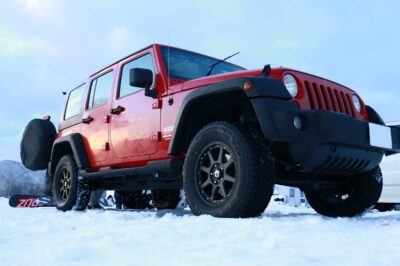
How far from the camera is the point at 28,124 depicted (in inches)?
244

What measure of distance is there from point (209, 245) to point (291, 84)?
175cm

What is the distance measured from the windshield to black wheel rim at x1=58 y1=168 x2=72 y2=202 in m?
2.07

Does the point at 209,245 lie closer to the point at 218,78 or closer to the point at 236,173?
the point at 236,173

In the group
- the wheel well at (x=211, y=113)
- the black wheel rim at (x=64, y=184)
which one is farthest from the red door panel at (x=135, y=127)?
the black wheel rim at (x=64, y=184)

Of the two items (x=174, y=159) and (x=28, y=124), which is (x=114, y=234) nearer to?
(x=174, y=159)

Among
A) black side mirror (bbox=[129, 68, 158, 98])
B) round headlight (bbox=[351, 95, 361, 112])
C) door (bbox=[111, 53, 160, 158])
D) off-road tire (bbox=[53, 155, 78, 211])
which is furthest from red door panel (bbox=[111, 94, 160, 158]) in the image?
round headlight (bbox=[351, 95, 361, 112])

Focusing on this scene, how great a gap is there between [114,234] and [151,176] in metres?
2.05

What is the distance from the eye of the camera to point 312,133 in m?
2.95

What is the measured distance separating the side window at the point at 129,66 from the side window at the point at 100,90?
0.29 m

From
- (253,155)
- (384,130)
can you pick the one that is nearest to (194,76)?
(253,155)

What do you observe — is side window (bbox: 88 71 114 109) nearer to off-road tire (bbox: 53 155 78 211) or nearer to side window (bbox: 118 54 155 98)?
side window (bbox: 118 54 155 98)

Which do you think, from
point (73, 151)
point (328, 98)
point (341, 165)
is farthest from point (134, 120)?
point (341, 165)

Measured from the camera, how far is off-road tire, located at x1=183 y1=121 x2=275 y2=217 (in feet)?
9.55

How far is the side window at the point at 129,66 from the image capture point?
4379 millimetres
